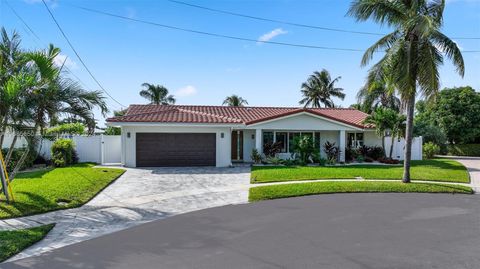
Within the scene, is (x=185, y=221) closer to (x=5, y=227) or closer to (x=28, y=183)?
(x=5, y=227)

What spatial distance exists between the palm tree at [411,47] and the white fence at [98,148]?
15.9 metres

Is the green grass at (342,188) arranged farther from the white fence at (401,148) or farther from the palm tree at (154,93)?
the palm tree at (154,93)

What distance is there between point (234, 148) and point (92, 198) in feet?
42.7

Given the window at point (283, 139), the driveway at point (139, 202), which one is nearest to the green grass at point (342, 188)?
the driveway at point (139, 202)

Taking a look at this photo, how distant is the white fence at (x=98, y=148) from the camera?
2166 cm

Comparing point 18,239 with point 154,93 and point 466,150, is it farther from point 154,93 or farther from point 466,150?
point 154,93

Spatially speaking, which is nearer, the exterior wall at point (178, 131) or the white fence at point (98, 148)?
the exterior wall at point (178, 131)

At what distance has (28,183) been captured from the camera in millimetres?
13336

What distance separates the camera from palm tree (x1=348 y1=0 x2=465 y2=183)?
534 inches

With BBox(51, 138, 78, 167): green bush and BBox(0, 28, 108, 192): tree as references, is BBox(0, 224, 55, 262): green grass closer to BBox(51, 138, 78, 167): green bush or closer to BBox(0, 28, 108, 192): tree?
BBox(0, 28, 108, 192): tree

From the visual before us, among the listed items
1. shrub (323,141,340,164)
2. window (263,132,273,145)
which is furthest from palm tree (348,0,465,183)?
window (263,132,273,145)

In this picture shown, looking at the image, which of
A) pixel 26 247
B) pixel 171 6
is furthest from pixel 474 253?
pixel 171 6

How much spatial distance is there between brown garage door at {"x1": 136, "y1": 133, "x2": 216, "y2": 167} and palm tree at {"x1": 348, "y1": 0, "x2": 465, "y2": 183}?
10.6 m

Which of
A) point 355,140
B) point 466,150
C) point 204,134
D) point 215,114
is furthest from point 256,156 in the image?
point 466,150
